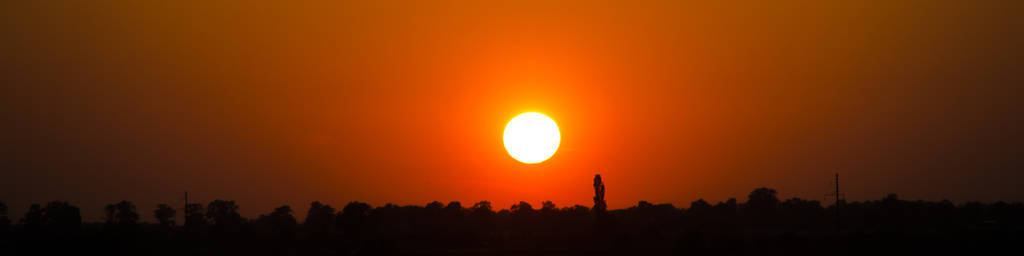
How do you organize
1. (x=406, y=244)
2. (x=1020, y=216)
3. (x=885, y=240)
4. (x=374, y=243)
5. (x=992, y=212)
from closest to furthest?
(x=374, y=243) → (x=885, y=240) → (x=406, y=244) → (x=1020, y=216) → (x=992, y=212)

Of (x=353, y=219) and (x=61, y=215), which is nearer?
(x=353, y=219)

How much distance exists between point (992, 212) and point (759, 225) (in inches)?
1672

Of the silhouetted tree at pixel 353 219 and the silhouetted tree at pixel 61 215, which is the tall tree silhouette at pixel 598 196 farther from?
the silhouetted tree at pixel 61 215

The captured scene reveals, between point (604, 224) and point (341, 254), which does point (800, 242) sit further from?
point (341, 254)

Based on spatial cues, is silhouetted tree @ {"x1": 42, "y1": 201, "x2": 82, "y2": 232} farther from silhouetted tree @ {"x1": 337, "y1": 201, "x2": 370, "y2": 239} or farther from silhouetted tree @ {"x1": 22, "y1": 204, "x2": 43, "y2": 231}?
silhouetted tree @ {"x1": 337, "y1": 201, "x2": 370, "y2": 239}

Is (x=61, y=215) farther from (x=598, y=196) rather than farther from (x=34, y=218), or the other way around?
(x=598, y=196)

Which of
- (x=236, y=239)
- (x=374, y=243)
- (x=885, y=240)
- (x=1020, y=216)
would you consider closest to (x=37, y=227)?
(x=236, y=239)

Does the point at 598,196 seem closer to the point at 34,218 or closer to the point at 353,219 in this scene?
the point at 353,219

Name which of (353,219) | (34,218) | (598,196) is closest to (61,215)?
(34,218)

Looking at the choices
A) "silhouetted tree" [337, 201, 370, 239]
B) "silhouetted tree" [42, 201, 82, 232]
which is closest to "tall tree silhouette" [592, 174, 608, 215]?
"silhouetted tree" [337, 201, 370, 239]

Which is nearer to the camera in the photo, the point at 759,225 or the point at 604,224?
the point at 604,224

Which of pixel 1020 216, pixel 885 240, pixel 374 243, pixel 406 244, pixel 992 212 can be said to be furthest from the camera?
pixel 992 212

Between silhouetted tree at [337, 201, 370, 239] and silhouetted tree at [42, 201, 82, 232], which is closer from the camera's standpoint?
silhouetted tree at [337, 201, 370, 239]

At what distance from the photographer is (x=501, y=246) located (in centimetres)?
13100
